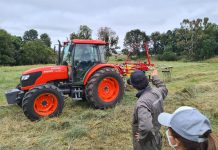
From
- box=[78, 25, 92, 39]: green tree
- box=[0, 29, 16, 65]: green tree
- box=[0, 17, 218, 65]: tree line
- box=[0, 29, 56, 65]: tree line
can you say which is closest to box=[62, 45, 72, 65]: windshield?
box=[78, 25, 92, 39]: green tree

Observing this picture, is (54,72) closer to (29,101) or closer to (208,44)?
(29,101)

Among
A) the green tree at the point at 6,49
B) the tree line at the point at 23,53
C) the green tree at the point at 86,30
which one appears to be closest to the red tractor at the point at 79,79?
the green tree at the point at 86,30

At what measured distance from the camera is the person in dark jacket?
3.86 meters

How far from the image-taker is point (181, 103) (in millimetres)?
9867

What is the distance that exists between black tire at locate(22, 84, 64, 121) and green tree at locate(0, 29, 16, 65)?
4036 cm

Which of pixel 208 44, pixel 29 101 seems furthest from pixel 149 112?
pixel 208 44

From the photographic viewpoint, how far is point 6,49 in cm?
4900

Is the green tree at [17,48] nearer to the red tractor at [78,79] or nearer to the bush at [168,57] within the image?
the bush at [168,57]

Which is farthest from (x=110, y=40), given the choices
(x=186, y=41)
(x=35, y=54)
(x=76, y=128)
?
(x=186, y=41)

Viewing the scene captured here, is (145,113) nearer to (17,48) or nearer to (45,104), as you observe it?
(45,104)

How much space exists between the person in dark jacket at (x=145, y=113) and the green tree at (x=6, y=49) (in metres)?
45.1

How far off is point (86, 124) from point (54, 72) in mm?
2238

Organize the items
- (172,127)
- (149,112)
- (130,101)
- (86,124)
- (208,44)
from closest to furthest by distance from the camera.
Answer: (172,127) < (149,112) < (86,124) < (130,101) < (208,44)

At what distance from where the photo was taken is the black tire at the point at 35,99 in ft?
26.9
